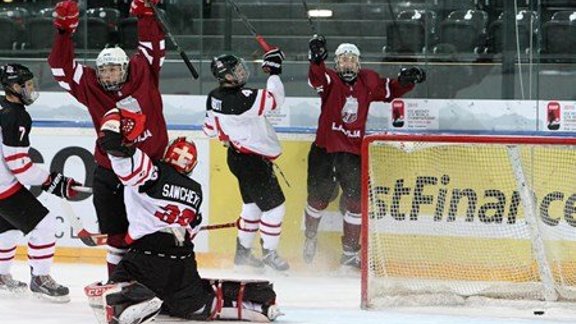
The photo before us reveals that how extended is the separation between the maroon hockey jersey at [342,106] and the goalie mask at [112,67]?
4.21ft

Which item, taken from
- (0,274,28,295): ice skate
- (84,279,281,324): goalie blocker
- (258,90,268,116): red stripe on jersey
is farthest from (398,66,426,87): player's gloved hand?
(0,274,28,295): ice skate

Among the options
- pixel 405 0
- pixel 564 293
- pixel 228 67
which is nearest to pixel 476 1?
pixel 405 0

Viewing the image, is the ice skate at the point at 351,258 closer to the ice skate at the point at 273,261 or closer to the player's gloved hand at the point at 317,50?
the ice skate at the point at 273,261

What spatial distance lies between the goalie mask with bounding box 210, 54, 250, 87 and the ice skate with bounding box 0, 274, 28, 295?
1.36 m

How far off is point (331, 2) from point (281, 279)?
60.8 inches

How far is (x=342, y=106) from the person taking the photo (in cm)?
693

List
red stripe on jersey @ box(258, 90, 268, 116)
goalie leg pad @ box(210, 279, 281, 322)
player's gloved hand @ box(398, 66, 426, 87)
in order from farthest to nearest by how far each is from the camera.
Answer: player's gloved hand @ box(398, 66, 426, 87)
red stripe on jersey @ box(258, 90, 268, 116)
goalie leg pad @ box(210, 279, 281, 322)

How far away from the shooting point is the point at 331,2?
7297mm

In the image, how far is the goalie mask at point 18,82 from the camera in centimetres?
598

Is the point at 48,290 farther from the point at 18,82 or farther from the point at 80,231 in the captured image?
the point at 18,82

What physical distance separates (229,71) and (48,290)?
54.2 inches

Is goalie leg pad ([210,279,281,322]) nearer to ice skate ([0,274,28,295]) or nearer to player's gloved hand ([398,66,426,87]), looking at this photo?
ice skate ([0,274,28,295])

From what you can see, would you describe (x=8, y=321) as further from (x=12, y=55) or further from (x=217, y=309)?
(x=12, y=55)

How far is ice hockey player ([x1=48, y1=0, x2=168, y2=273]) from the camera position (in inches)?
232
